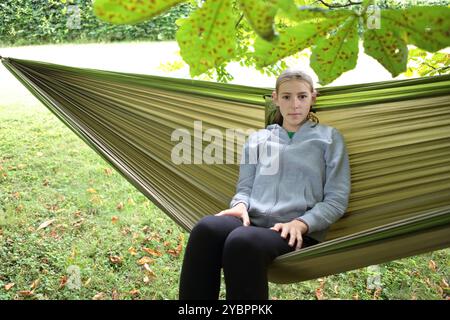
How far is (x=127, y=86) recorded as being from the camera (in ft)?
7.48

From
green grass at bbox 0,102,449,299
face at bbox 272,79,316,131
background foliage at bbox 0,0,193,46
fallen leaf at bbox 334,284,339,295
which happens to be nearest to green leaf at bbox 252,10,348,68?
face at bbox 272,79,316,131

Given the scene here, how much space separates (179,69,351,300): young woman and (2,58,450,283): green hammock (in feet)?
0.28

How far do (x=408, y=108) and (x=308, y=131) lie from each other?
359 millimetres

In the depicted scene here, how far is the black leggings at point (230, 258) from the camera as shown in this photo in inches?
64.9

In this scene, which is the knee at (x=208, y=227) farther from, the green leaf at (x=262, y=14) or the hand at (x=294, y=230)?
the green leaf at (x=262, y=14)

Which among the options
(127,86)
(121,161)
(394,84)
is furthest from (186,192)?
(394,84)

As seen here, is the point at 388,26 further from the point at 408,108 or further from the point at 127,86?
the point at 127,86

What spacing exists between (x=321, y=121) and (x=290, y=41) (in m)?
1.56

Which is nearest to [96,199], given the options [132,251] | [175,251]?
[132,251]

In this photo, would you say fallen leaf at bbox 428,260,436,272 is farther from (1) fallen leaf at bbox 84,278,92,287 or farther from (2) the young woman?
(1) fallen leaf at bbox 84,278,92,287

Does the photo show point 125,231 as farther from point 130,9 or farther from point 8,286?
point 130,9

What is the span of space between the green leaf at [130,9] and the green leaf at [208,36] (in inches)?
1.6

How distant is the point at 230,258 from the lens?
168cm
